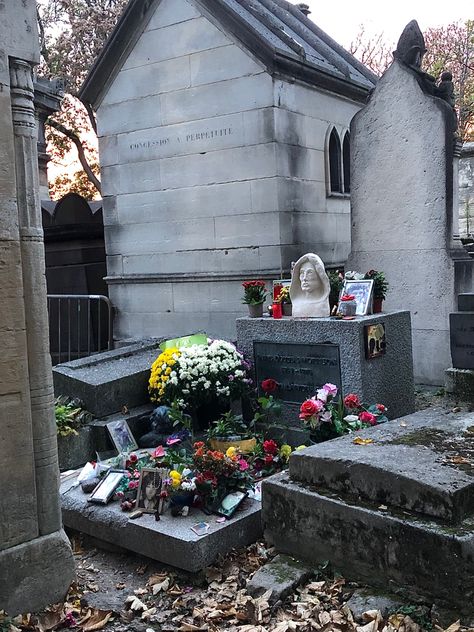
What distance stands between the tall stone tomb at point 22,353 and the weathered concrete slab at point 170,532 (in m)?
0.75

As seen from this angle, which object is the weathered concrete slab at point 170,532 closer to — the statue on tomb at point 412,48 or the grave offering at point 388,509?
the grave offering at point 388,509

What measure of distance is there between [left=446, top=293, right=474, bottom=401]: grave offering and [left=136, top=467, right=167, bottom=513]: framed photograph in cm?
263

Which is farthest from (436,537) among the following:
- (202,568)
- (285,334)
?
(285,334)

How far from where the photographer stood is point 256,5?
35.5ft

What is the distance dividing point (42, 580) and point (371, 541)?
2013mm

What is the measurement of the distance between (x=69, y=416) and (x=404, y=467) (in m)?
3.79

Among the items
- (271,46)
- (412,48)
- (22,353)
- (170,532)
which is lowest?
(170,532)

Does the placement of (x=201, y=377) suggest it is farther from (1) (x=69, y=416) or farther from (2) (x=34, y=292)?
(2) (x=34, y=292)

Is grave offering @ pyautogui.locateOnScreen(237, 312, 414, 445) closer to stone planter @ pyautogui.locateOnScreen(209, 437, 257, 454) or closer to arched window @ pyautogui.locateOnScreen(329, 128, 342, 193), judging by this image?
stone planter @ pyautogui.locateOnScreen(209, 437, 257, 454)

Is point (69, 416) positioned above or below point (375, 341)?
below

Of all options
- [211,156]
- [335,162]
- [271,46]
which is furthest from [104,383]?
[335,162]

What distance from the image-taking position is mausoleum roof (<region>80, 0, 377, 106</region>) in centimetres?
900

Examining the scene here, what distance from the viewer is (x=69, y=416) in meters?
6.62

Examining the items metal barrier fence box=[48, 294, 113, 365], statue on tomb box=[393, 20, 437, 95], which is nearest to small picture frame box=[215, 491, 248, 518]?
statue on tomb box=[393, 20, 437, 95]
